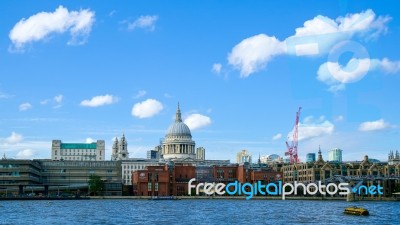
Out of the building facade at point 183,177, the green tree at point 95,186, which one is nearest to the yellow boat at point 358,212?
the building facade at point 183,177

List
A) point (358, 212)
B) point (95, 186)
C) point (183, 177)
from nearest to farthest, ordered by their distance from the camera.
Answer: point (358, 212)
point (95, 186)
point (183, 177)

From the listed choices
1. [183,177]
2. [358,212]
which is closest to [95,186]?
[183,177]

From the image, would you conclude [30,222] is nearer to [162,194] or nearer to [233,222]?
[233,222]

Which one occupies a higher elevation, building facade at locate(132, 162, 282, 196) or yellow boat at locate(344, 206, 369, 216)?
building facade at locate(132, 162, 282, 196)

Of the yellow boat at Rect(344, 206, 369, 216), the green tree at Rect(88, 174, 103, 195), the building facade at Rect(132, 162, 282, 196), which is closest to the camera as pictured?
the yellow boat at Rect(344, 206, 369, 216)

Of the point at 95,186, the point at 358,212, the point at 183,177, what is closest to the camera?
the point at 358,212

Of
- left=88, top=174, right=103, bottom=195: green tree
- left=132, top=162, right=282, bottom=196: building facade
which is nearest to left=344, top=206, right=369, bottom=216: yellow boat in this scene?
left=132, top=162, right=282, bottom=196: building facade

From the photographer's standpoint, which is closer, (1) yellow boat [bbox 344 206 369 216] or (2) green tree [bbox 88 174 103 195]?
(1) yellow boat [bbox 344 206 369 216]

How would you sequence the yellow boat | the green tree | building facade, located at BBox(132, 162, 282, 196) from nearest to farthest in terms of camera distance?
the yellow boat < the green tree < building facade, located at BBox(132, 162, 282, 196)

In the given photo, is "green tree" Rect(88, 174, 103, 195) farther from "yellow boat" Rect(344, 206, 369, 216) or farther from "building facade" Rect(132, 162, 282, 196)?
"yellow boat" Rect(344, 206, 369, 216)

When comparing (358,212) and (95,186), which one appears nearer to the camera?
(358,212)

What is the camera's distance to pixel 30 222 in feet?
233

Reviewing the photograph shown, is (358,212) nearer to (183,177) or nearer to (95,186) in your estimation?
(183,177)

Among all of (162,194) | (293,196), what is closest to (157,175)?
(162,194)
